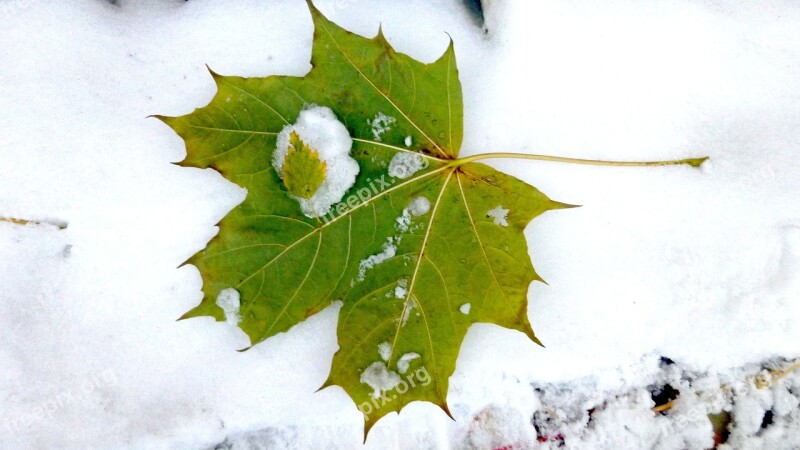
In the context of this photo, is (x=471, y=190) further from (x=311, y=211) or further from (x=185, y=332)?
(x=185, y=332)

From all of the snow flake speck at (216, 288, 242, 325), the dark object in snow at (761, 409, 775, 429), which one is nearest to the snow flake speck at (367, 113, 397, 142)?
the snow flake speck at (216, 288, 242, 325)

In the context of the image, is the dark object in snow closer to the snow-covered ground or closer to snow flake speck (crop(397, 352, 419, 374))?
the snow-covered ground

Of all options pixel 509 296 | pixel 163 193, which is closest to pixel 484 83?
pixel 509 296

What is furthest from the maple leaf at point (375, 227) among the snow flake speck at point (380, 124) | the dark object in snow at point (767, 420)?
the dark object in snow at point (767, 420)

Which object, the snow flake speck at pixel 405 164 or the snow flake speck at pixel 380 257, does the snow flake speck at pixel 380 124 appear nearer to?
the snow flake speck at pixel 405 164

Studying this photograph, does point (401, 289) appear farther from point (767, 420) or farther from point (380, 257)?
point (767, 420)

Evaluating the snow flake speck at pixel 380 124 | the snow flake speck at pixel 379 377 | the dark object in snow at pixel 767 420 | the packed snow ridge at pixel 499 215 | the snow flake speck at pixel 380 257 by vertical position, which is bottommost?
the snow flake speck at pixel 379 377

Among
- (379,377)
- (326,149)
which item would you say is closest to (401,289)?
(379,377)
